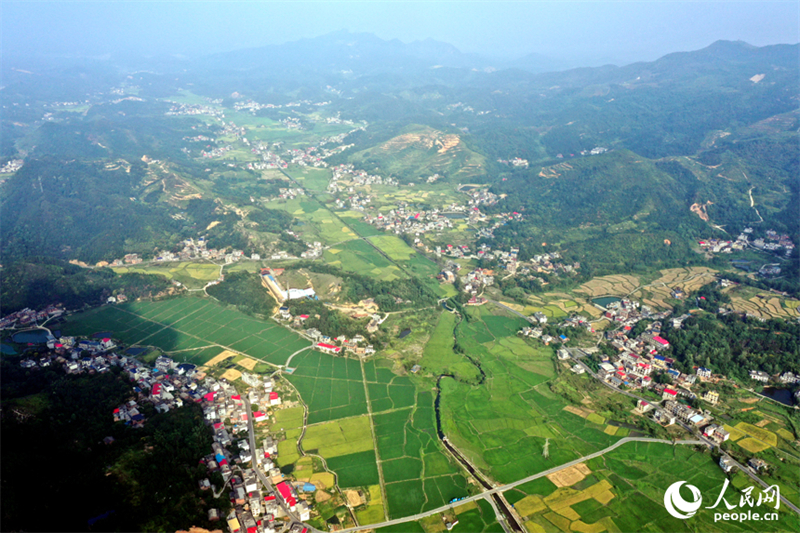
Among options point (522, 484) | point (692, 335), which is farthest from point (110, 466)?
point (692, 335)

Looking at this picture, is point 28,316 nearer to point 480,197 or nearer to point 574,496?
point 574,496

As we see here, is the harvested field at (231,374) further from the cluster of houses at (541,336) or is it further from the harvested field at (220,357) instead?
the cluster of houses at (541,336)

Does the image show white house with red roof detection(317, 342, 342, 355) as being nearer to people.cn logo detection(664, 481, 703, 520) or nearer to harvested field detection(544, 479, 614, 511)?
harvested field detection(544, 479, 614, 511)

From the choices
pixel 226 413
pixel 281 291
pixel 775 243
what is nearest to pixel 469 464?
pixel 226 413

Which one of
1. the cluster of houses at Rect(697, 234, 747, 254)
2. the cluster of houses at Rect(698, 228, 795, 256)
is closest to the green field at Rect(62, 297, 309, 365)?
the cluster of houses at Rect(697, 234, 747, 254)

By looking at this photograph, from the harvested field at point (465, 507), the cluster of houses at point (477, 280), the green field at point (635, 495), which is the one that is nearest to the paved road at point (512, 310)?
the cluster of houses at point (477, 280)
